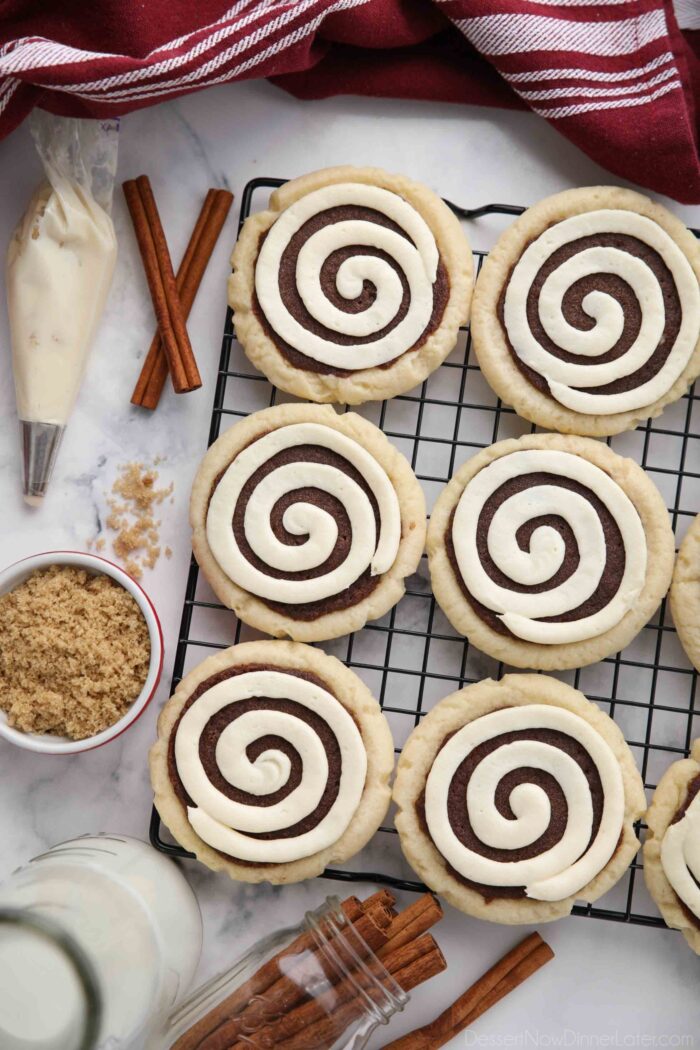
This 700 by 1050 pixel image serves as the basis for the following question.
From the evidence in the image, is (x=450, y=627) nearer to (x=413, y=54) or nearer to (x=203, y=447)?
(x=203, y=447)

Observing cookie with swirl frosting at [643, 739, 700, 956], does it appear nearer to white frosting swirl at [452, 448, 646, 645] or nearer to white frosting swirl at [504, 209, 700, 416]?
white frosting swirl at [452, 448, 646, 645]

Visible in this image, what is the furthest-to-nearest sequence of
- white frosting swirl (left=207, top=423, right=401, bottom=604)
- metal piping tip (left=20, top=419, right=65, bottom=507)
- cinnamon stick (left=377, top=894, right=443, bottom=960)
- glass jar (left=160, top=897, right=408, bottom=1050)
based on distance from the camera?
metal piping tip (left=20, top=419, right=65, bottom=507) → white frosting swirl (left=207, top=423, right=401, bottom=604) → cinnamon stick (left=377, top=894, right=443, bottom=960) → glass jar (left=160, top=897, right=408, bottom=1050)

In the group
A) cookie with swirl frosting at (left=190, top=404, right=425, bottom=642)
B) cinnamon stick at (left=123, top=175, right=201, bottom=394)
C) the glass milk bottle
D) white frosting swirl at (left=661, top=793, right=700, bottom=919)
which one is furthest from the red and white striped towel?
the glass milk bottle

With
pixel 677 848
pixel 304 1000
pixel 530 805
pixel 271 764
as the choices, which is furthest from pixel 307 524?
pixel 677 848

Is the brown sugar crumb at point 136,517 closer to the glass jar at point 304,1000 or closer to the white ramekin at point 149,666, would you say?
the white ramekin at point 149,666

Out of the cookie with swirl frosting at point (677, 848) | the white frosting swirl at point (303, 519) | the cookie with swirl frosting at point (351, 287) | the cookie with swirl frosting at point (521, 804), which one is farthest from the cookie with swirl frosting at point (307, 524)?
the cookie with swirl frosting at point (677, 848)

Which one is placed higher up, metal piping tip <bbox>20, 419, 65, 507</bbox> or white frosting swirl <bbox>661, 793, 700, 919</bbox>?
metal piping tip <bbox>20, 419, 65, 507</bbox>

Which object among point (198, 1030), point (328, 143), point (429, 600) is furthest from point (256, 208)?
point (198, 1030)

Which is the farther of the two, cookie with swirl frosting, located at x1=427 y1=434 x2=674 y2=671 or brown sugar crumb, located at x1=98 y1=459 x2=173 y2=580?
brown sugar crumb, located at x1=98 y1=459 x2=173 y2=580
